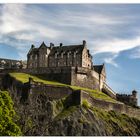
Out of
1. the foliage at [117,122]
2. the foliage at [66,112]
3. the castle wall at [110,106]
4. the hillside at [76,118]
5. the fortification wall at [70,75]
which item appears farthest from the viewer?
the fortification wall at [70,75]

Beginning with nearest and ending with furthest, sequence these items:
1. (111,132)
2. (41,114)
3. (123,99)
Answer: (41,114), (111,132), (123,99)

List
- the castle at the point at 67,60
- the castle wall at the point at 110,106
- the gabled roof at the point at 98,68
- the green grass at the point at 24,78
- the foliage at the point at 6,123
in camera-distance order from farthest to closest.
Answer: the gabled roof at the point at 98,68, the castle at the point at 67,60, the green grass at the point at 24,78, the castle wall at the point at 110,106, the foliage at the point at 6,123

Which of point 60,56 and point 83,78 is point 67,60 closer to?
point 60,56

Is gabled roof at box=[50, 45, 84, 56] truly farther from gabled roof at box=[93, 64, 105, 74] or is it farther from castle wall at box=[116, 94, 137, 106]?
castle wall at box=[116, 94, 137, 106]

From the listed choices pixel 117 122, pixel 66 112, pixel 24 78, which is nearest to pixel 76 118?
pixel 66 112

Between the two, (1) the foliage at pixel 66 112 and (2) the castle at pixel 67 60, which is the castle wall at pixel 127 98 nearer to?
(2) the castle at pixel 67 60

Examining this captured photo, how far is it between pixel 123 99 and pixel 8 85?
49.4 feet

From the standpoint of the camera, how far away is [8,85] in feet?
160

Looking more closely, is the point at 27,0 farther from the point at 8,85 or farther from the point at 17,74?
the point at 17,74

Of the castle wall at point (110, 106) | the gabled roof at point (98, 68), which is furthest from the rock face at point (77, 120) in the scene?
the gabled roof at point (98, 68)

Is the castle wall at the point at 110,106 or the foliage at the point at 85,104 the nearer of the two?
the foliage at the point at 85,104

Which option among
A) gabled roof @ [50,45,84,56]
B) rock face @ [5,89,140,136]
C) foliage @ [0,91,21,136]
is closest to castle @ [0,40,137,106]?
gabled roof @ [50,45,84,56]

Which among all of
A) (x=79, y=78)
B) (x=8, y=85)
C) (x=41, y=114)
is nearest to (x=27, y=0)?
(x=41, y=114)

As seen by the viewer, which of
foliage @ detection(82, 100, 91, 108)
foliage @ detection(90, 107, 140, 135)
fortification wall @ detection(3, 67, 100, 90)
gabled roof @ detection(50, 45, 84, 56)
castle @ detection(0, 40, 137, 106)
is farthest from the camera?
gabled roof @ detection(50, 45, 84, 56)
